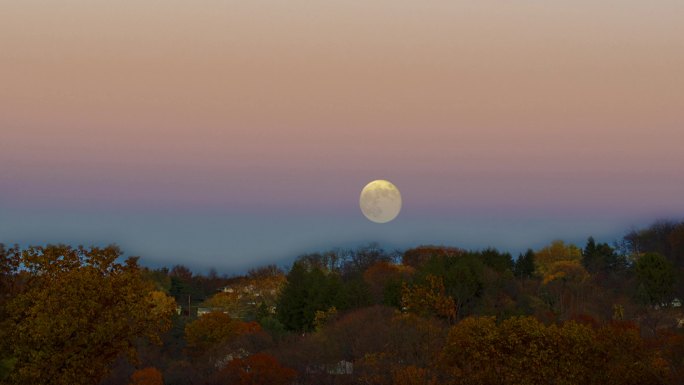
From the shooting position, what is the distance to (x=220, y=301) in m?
121

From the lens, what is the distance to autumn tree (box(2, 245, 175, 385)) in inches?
1144

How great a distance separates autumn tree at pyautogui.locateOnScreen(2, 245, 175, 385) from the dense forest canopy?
5 cm

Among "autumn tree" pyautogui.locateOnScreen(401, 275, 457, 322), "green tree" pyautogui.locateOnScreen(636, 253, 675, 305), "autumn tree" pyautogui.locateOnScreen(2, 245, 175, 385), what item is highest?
"autumn tree" pyautogui.locateOnScreen(2, 245, 175, 385)

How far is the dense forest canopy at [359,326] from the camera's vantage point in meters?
29.7

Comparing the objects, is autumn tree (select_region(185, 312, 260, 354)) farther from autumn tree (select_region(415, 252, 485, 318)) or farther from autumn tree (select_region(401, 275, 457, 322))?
autumn tree (select_region(415, 252, 485, 318))

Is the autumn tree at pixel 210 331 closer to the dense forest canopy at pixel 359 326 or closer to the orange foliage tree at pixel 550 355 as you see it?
the dense forest canopy at pixel 359 326

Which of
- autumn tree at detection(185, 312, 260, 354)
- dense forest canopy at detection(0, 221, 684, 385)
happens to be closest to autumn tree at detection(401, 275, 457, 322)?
dense forest canopy at detection(0, 221, 684, 385)

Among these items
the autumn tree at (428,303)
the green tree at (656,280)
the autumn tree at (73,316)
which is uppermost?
the autumn tree at (73,316)

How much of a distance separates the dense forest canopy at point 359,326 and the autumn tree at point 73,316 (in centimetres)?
5

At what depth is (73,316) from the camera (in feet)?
96.5

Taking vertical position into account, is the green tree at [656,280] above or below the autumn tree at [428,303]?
below

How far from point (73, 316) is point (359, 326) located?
126ft

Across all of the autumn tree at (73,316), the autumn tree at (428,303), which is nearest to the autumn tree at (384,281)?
the autumn tree at (428,303)

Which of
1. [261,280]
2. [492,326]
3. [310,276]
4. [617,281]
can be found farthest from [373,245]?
[492,326]
